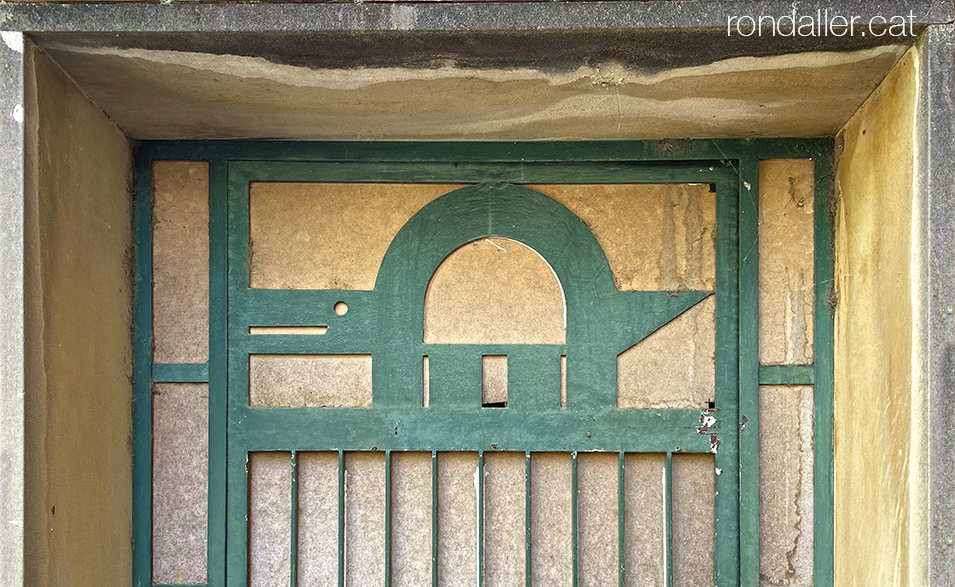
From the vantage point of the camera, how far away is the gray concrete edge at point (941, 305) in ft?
4.91

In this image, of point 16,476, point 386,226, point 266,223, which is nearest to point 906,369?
point 386,226

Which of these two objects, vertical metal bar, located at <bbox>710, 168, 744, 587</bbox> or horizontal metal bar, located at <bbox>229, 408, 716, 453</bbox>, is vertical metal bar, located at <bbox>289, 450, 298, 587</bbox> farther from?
vertical metal bar, located at <bbox>710, 168, 744, 587</bbox>

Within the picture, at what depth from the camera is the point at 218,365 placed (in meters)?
2.11

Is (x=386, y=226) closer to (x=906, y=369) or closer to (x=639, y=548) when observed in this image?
(x=639, y=548)

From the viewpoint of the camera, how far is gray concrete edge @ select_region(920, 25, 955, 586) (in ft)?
4.91

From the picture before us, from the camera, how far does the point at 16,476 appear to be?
152 centimetres

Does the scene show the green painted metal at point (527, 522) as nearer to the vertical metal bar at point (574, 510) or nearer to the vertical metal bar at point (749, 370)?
the vertical metal bar at point (574, 510)

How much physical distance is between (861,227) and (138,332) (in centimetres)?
220

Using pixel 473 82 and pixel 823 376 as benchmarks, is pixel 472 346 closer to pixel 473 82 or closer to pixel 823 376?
pixel 473 82

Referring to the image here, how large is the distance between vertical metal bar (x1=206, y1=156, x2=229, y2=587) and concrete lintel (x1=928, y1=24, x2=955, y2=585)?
1933mm

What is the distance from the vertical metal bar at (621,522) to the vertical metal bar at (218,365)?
1247 mm

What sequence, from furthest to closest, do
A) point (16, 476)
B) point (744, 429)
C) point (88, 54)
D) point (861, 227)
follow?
point (744, 429) < point (861, 227) < point (88, 54) < point (16, 476)

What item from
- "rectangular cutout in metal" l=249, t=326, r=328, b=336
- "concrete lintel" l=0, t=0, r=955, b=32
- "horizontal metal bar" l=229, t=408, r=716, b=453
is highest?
"concrete lintel" l=0, t=0, r=955, b=32

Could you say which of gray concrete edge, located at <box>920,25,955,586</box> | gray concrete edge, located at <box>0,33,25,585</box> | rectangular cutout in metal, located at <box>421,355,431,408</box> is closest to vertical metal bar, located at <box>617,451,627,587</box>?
rectangular cutout in metal, located at <box>421,355,431,408</box>
